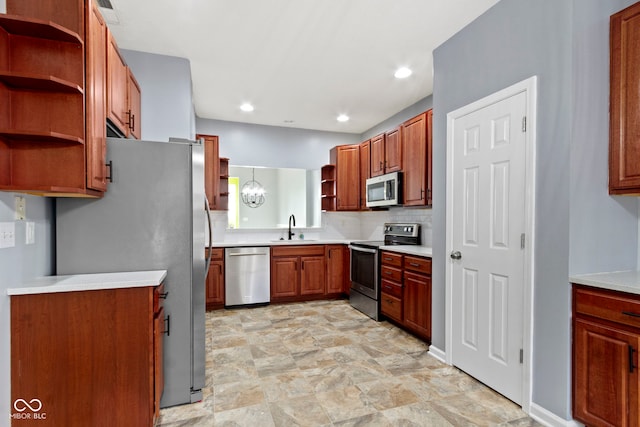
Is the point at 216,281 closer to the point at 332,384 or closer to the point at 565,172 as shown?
the point at 332,384

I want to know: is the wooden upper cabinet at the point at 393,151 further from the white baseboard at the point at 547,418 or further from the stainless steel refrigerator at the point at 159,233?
the white baseboard at the point at 547,418

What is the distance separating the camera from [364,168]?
4.91 m

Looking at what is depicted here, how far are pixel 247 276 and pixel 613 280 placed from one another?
3706 mm

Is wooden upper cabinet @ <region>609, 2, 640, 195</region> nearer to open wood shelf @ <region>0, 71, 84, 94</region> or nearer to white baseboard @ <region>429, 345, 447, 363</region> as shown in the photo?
white baseboard @ <region>429, 345, 447, 363</region>

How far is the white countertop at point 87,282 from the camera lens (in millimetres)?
1597

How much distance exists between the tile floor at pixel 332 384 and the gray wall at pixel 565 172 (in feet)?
1.62

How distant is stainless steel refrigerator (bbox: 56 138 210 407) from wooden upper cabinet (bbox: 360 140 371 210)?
9.73 ft

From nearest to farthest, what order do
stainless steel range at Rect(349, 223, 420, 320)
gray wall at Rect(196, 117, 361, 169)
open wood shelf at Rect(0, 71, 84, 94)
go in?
open wood shelf at Rect(0, 71, 84, 94)
stainless steel range at Rect(349, 223, 420, 320)
gray wall at Rect(196, 117, 361, 169)

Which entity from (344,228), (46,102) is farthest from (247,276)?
(46,102)

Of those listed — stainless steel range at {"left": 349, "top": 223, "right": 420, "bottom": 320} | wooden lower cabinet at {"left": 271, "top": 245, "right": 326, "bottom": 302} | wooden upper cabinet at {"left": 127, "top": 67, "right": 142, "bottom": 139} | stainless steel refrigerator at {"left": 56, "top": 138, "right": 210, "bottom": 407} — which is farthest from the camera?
wooden lower cabinet at {"left": 271, "top": 245, "right": 326, "bottom": 302}

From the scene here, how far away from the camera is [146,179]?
209cm

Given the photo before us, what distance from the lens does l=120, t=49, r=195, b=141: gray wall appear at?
3.12m

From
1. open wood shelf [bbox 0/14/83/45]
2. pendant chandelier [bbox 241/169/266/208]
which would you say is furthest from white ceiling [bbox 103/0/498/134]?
pendant chandelier [bbox 241/169/266/208]

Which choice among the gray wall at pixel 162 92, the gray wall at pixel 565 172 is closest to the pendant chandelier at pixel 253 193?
the gray wall at pixel 162 92
